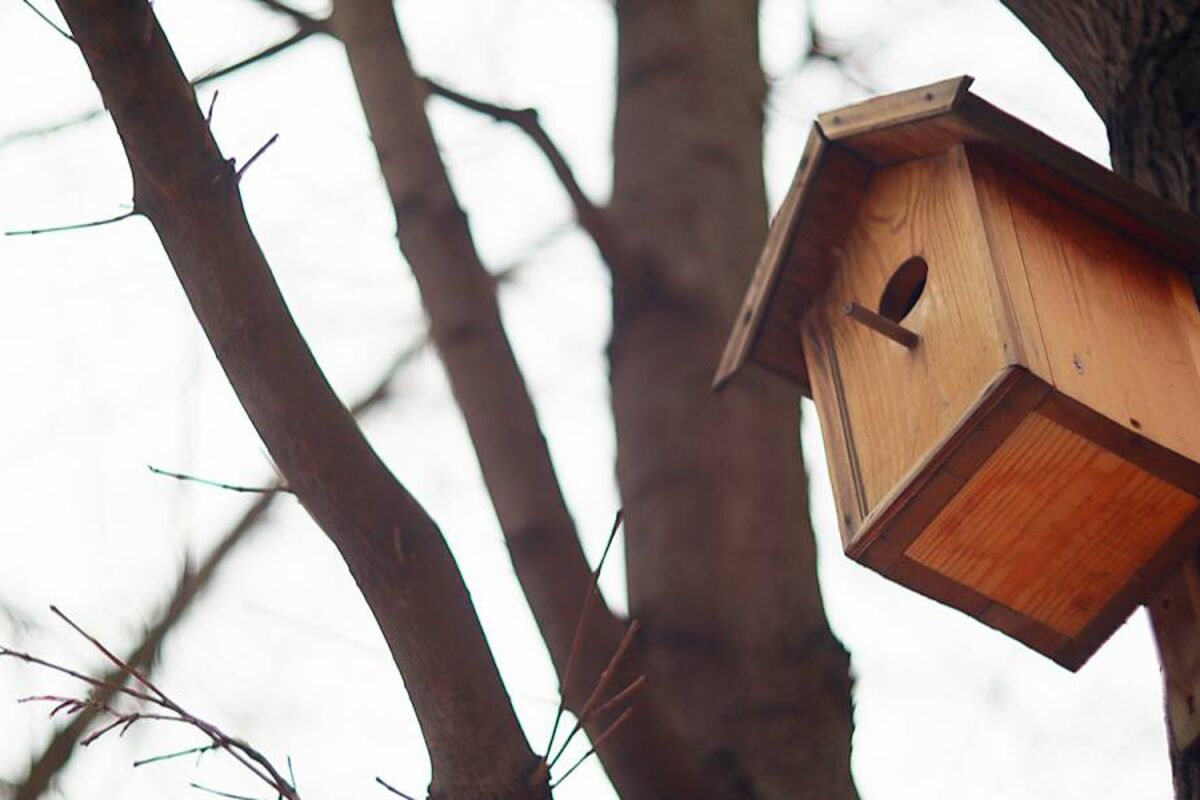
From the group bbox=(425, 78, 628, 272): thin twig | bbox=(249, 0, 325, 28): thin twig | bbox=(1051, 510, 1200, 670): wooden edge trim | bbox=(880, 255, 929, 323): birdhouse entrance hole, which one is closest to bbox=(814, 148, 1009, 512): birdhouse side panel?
bbox=(880, 255, 929, 323): birdhouse entrance hole

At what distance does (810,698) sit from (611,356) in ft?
2.27

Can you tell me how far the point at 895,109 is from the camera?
1957mm

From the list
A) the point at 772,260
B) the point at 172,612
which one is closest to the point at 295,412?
the point at 772,260

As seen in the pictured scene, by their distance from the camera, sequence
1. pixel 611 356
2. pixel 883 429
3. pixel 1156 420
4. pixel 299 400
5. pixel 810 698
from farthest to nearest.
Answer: pixel 611 356 → pixel 810 698 → pixel 883 429 → pixel 1156 420 → pixel 299 400

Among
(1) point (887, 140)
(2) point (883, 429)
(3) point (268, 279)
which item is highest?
(3) point (268, 279)

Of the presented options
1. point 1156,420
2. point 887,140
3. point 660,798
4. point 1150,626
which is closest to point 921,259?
point 887,140

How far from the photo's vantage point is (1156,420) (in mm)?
1832

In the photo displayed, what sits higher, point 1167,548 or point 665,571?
point 665,571

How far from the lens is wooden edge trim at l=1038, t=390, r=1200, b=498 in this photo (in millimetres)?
1738

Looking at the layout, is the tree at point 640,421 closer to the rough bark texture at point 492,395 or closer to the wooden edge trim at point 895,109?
the rough bark texture at point 492,395

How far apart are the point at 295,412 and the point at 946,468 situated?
680 mm

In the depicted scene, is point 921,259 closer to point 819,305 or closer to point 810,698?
point 819,305

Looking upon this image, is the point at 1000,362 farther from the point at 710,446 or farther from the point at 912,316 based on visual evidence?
the point at 710,446

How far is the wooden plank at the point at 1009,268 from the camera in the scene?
1.73 meters
